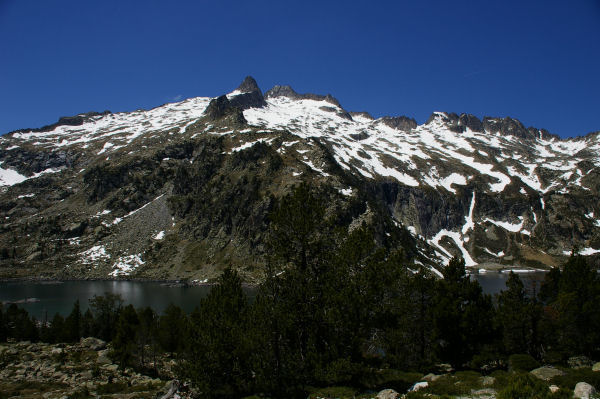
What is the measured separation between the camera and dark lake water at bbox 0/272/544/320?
4124 inches

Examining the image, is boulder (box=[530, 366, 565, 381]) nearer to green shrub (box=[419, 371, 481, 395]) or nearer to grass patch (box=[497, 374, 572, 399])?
green shrub (box=[419, 371, 481, 395])

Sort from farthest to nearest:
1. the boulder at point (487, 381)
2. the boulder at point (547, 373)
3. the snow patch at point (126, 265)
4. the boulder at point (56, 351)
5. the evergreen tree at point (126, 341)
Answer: the snow patch at point (126, 265)
the boulder at point (56, 351)
the evergreen tree at point (126, 341)
the boulder at point (547, 373)
the boulder at point (487, 381)

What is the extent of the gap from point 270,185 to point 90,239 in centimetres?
10549

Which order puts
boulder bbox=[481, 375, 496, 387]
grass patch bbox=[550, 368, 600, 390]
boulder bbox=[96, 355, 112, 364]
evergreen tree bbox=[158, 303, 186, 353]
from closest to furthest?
grass patch bbox=[550, 368, 600, 390] < boulder bbox=[481, 375, 496, 387] < boulder bbox=[96, 355, 112, 364] < evergreen tree bbox=[158, 303, 186, 353]

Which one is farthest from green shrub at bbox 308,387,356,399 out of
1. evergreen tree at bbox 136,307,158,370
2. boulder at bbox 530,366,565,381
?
evergreen tree at bbox 136,307,158,370

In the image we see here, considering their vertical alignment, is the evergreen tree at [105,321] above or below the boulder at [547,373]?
below

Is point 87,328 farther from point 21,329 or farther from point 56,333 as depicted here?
point 21,329

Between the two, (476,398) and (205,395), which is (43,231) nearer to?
(205,395)

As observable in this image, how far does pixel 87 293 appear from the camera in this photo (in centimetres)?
12669

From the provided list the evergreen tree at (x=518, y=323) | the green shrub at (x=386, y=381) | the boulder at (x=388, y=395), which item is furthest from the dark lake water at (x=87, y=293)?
the boulder at (x=388, y=395)

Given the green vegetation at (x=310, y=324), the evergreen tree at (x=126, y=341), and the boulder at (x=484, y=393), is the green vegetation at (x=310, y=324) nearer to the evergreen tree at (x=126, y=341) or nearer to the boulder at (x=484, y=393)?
the boulder at (x=484, y=393)

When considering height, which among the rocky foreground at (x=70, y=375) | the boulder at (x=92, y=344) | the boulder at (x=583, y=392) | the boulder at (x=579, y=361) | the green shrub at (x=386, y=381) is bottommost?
the boulder at (x=92, y=344)

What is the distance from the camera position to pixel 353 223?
593 ft

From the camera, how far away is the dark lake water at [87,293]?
105m
